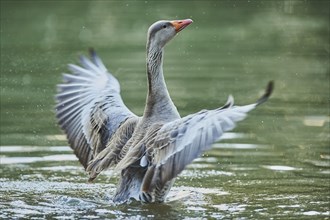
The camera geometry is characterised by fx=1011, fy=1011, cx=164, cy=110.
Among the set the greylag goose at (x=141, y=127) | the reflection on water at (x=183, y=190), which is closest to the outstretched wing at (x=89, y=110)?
the greylag goose at (x=141, y=127)

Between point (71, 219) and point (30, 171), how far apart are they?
96.3 inches

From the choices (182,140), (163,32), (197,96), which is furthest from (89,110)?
(197,96)

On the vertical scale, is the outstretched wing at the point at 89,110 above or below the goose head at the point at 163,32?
below

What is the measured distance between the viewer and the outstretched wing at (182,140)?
33.0ft

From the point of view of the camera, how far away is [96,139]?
40.4ft

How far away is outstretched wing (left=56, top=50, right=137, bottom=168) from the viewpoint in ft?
40.5

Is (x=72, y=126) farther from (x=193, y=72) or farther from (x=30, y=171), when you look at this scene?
(x=193, y=72)

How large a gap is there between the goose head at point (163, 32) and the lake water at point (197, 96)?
1.78 m

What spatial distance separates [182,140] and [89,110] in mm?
2459

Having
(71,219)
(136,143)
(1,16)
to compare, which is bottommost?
(71,219)

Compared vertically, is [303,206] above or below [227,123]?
below

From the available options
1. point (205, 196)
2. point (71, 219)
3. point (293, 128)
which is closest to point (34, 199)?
point (71, 219)

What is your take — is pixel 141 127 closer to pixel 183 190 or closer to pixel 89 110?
pixel 183 190

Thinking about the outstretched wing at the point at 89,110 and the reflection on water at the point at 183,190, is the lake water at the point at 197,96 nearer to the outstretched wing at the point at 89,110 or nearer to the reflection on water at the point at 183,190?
the reflection on water at the point at 183,190
